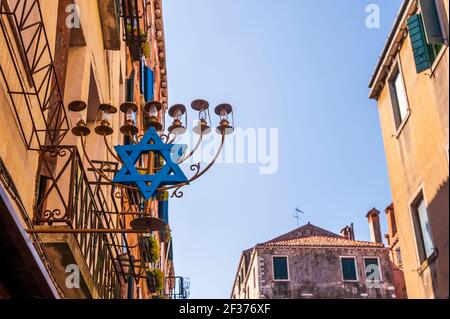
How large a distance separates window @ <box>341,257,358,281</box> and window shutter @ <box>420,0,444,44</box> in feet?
88.5

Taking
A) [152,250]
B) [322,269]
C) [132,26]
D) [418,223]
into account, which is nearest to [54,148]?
[132,26]

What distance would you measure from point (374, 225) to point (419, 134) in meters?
28.4

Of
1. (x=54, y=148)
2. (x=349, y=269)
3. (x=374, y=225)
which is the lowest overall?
(x=54, y=148)

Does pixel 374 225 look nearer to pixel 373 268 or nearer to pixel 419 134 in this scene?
pixel 373 268

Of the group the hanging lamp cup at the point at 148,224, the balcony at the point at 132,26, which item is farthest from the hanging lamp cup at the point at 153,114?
the balcony at the point at 132,26

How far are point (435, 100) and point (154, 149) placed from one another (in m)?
10.5

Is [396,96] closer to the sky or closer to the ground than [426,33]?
closer to the sky

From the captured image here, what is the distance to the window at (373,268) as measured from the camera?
127 ft

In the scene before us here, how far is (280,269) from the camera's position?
40000 millimetres

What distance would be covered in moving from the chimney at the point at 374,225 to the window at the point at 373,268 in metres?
2.28

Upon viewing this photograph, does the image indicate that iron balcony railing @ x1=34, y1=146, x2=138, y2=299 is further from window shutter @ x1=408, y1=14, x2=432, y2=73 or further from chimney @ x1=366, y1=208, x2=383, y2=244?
chimney @ x1=366, y1=208, x2=383, y2=244

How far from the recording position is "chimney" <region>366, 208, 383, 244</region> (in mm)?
42625
